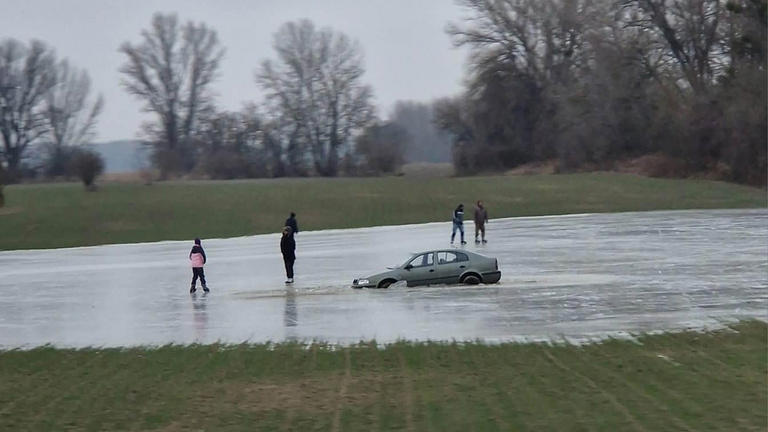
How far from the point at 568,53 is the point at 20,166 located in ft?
161

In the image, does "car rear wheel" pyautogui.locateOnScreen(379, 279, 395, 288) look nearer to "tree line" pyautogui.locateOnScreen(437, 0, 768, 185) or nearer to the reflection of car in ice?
the reflection of car in ice

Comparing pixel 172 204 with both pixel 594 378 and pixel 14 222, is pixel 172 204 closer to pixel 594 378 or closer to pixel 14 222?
pixel 14 222

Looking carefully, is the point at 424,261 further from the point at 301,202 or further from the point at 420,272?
the point at 301,202

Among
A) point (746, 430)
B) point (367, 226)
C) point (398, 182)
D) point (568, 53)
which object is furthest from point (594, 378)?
point (568, 53)

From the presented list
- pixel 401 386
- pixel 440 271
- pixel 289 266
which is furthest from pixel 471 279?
pixel 401 386

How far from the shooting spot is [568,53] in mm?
97812

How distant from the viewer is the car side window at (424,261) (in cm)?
2856

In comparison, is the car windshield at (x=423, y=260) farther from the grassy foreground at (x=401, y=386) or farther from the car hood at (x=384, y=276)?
the grassy foreground at (x=401, y=386)

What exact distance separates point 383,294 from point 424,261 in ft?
6.70

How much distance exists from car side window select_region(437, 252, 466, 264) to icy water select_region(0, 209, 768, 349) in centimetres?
120

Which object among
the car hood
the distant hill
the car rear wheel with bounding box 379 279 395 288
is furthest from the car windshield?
the distant hill

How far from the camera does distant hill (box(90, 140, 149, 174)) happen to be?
319ft

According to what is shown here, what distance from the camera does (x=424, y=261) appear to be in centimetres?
2861

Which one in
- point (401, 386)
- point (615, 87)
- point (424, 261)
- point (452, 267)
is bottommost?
point (401, 386)
